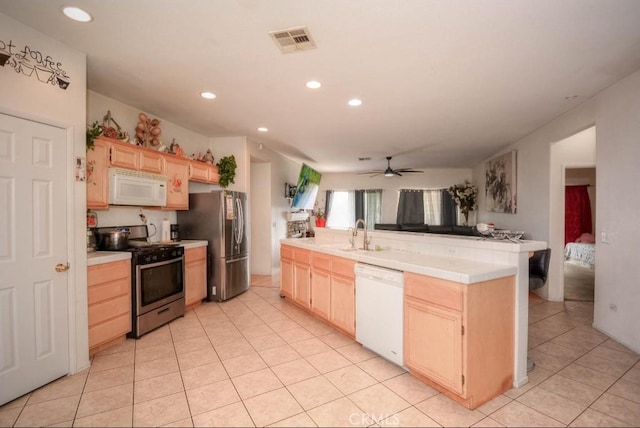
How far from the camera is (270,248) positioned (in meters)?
6.20

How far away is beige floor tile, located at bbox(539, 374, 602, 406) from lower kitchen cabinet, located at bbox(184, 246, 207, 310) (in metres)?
3.84

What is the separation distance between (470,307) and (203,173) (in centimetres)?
395

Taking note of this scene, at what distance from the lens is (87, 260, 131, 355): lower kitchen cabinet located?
107 inches

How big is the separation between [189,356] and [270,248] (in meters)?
3.53

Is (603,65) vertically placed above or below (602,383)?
above

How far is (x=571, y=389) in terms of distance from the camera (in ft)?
7.23

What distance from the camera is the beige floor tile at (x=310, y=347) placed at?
9.24 feet

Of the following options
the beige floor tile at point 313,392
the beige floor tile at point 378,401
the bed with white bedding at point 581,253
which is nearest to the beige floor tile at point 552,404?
the beige floor tile at point 378,401

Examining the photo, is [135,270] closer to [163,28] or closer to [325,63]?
[163,28]

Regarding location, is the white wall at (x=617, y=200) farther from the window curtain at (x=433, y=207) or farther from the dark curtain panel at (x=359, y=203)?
the dark curtain panel at (x=359, y=203)

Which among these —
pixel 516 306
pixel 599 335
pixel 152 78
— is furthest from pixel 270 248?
pixel 599 335

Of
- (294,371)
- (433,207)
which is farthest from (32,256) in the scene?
(433,207)

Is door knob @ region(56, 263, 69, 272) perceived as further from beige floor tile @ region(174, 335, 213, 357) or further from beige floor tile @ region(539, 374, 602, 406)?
beige floor tile @ region(539, 374, 602, 406)

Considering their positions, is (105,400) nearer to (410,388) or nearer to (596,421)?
(410,388)
